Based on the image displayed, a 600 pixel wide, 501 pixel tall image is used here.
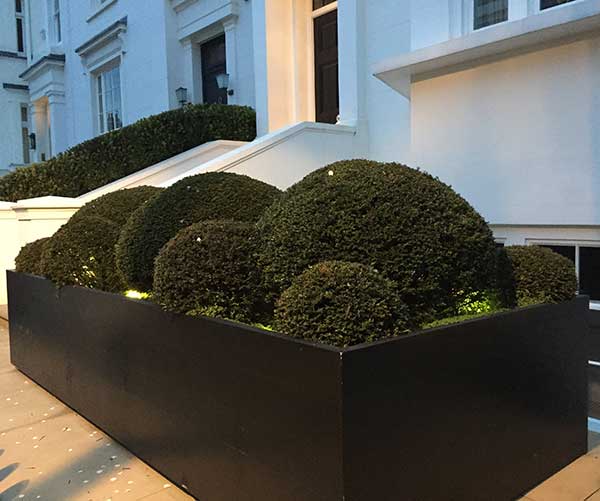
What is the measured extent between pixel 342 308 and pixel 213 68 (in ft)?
35.5

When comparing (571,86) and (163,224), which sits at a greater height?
(571,86)

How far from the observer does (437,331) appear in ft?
7.77

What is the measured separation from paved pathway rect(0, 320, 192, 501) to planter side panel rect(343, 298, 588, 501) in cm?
125

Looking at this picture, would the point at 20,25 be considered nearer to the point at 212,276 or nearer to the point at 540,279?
the point at 212,276

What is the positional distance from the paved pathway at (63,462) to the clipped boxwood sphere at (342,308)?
126 centimetres

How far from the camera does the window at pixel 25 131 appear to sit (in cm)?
2114

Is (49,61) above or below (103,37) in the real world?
above

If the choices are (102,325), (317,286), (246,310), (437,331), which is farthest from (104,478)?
(437,331)

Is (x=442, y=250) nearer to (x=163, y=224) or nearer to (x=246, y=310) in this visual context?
(x=246, y=310)

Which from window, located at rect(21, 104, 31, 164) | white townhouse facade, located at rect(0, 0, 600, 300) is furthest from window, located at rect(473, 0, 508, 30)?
window, located at rect(21, 104, 31, 164)

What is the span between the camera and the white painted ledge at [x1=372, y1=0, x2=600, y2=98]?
4.71m

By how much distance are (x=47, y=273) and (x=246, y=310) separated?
7.11 ft

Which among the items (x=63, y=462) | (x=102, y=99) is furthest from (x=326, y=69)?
(x=102, y=99)

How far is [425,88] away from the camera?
20.8 feet
